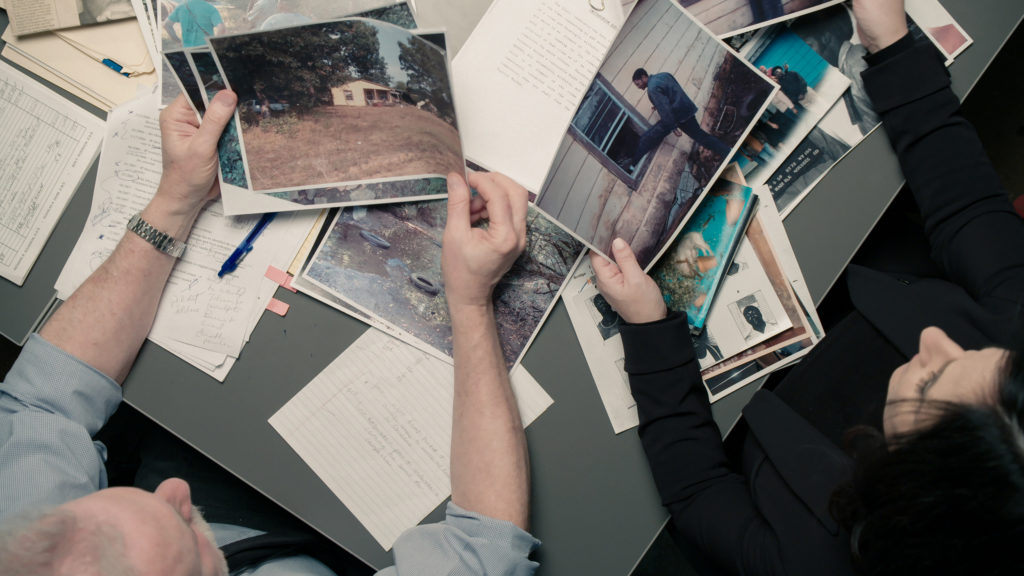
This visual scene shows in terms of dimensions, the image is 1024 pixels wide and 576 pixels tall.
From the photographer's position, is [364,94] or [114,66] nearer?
[364,94]

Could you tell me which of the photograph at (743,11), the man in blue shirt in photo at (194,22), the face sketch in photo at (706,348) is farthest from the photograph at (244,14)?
the face sketch in photo at (706,348)

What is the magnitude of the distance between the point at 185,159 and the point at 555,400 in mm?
687

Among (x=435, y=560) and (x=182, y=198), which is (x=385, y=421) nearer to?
(x=435, y=560)

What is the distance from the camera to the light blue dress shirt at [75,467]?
82 centimetres

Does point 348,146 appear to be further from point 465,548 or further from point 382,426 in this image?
point 465,548

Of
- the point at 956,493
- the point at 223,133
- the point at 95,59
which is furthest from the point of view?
the point at 95,59

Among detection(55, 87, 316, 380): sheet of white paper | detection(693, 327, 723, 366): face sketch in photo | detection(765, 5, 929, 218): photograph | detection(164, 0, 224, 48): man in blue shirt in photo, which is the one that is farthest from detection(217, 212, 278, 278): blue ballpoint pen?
detection(765, 5, 929, 218): photograph

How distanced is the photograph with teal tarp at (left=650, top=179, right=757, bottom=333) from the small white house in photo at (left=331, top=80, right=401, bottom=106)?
19.7 inches

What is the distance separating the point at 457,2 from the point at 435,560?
86cm

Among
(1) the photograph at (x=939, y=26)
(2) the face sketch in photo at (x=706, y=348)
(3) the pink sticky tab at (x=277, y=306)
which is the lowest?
(3) the pink sticky tab at (x=277, y=306)

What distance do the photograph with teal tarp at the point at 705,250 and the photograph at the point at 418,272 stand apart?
0.53 ft

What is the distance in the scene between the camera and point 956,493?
60 cm

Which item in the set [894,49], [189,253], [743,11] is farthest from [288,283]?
[894,49]

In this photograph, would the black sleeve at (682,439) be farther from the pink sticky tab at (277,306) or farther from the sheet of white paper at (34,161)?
the sheet of white paper at (34,161)
